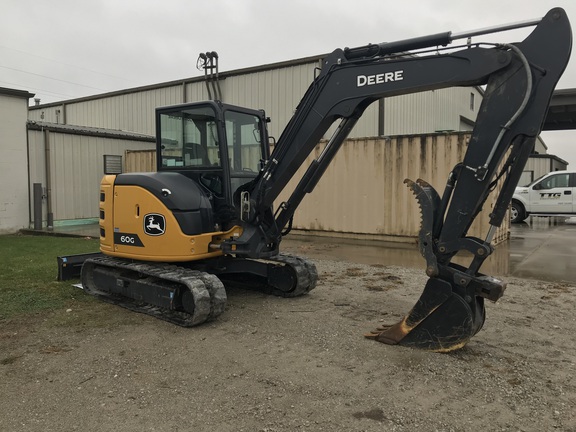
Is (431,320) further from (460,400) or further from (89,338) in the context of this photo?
(89,338)

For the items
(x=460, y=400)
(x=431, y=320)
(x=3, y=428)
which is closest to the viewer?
(x=3, y=428)

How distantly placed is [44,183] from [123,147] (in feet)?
11.8

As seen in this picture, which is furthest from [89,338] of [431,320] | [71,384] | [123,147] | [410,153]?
[123,147]

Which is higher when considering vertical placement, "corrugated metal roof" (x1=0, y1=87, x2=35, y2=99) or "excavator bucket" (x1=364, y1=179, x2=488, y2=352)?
"corrugated metal roof" (x1=0, y1=87, x2=35, y2=99)

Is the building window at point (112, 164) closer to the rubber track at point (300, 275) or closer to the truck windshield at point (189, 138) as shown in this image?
the truck windshield at point (189, 138)

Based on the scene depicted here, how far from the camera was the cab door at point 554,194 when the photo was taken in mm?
16469

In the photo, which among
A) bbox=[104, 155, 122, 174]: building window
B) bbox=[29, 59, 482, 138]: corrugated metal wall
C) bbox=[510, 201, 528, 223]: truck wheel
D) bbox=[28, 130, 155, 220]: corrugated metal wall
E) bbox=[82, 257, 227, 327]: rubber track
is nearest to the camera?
bbox=[82, 257, 227, 327]: rubber track

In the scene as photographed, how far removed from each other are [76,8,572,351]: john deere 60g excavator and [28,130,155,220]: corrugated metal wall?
1039 centimetres

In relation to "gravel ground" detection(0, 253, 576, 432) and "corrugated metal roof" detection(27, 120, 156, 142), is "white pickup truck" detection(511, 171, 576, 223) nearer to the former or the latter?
"gravel ground" detection(0, 253, 576, 432)

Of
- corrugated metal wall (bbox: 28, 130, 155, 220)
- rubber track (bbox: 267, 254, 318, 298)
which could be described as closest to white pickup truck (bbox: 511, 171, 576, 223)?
rubber track (bbox: 267, 254, 318, 298)

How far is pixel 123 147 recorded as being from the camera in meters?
18.3

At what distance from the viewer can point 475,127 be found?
4.23 meters

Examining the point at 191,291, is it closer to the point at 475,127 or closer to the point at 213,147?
the point at 213,147

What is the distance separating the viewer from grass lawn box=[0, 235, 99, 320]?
616 cm
